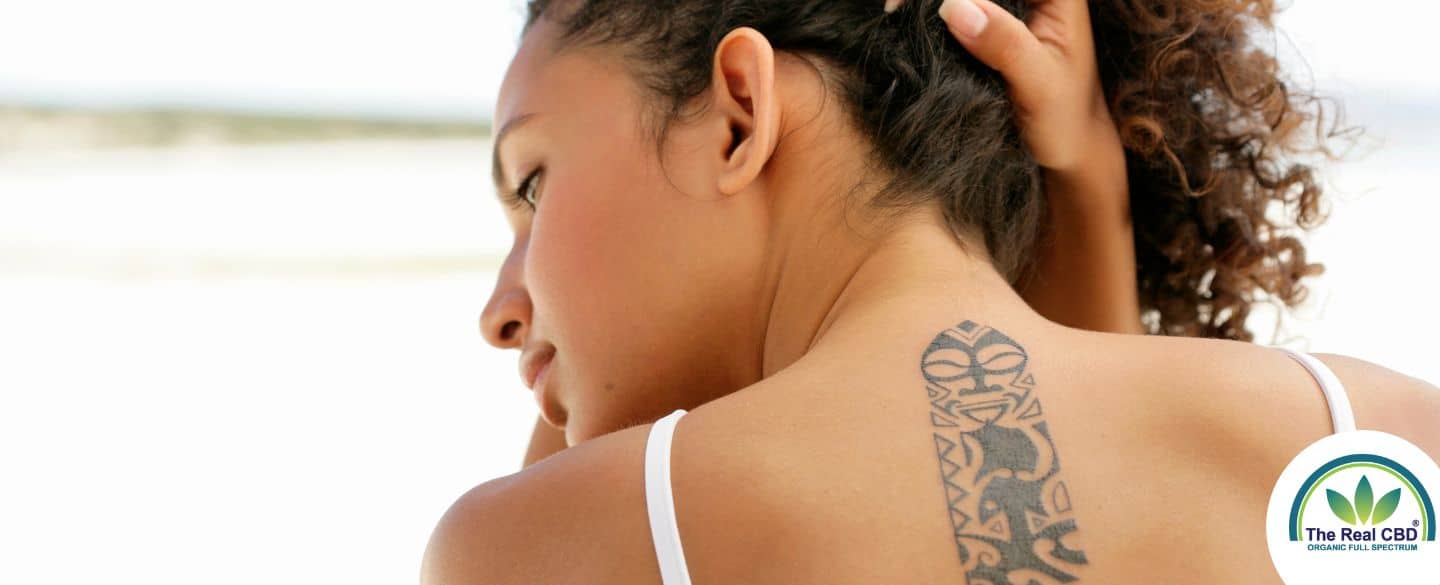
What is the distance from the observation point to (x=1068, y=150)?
125 cm

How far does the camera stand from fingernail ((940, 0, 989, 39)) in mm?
1121

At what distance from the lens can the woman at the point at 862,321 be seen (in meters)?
0.83

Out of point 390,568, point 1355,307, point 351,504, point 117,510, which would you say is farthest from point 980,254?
point 1355,307

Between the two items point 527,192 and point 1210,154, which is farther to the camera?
point 1210,154

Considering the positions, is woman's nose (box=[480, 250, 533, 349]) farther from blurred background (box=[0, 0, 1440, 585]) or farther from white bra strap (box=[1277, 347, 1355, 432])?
blurred background (box=[0, 0, 1440, 585])

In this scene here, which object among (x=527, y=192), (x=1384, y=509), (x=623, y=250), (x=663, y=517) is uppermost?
(x=527, y=192)

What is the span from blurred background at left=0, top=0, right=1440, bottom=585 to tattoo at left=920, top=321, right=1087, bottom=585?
2.84 feet

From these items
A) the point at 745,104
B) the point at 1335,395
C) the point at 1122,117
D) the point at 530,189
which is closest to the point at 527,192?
the point at 530,189

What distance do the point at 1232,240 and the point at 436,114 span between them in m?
2.56

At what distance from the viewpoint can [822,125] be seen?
1.09m

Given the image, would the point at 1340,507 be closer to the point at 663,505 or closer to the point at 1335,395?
the point at 1335,395

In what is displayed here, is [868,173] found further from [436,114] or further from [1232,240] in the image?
[436,114]

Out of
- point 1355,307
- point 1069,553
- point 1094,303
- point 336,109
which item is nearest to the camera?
point 1069,553

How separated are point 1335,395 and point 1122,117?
1.57 feet
